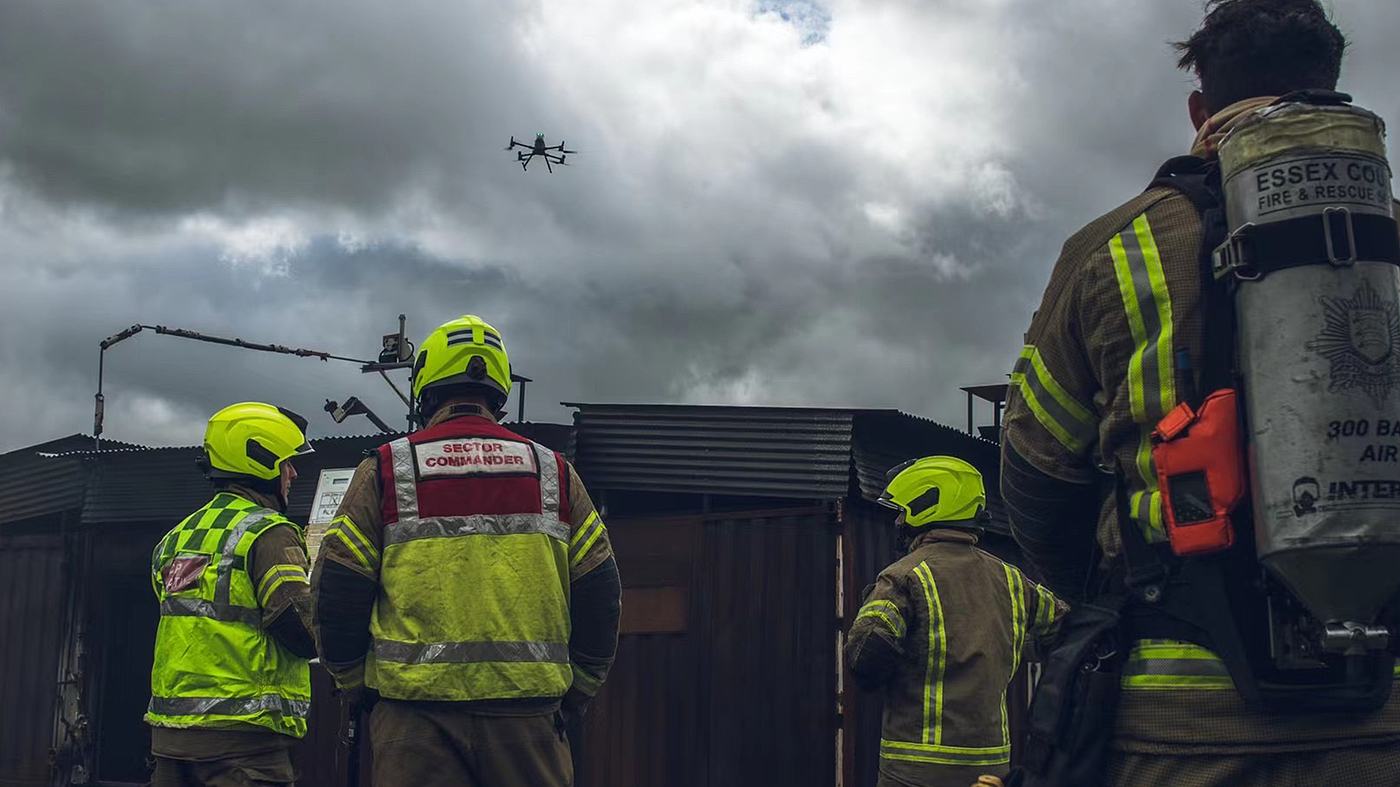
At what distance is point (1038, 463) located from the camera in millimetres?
2516

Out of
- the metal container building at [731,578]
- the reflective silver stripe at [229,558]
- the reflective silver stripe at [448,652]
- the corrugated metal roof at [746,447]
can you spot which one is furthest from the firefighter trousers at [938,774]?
the corrugated metal roof at [746,447]

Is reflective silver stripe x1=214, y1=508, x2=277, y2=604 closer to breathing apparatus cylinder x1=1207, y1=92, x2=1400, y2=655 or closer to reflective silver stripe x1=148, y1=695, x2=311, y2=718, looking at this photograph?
reflective silver stripe x1=148, y1=695, x2=311, y2=718

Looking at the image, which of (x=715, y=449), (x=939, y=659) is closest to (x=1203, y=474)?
(x=939, y=659)

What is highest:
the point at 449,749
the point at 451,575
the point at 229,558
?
the point at 229,558

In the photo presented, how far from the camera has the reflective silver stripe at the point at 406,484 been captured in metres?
4.04

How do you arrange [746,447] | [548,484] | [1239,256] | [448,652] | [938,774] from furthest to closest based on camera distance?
[746,447] → [938,774] → [548,484] → [448,652] → [1239,256]

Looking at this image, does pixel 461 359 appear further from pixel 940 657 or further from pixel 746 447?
pixel 746 447

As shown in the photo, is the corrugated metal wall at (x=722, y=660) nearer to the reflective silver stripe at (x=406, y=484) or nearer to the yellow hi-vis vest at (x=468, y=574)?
the yellow hi-vis vest at (x=468, y=574)

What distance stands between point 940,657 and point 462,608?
229 cm

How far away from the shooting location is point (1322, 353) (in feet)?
6.58

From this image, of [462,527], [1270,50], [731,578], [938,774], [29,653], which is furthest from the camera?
[29,653]

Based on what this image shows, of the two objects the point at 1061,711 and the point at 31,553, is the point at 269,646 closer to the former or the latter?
the point at 1061,711

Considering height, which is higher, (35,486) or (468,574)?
(35,486)

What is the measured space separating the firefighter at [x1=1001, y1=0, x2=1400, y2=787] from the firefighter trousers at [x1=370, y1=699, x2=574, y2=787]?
1935 millimetres
